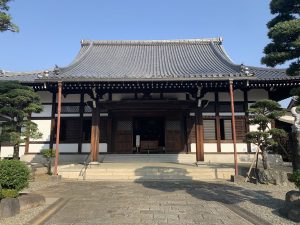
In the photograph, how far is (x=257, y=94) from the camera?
639 inches

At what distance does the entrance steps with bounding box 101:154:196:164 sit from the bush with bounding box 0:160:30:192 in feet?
27.7

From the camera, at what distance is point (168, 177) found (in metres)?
12.2

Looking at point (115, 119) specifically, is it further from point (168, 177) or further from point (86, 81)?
point (168, 177)

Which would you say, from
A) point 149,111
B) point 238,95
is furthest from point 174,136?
point 238,95

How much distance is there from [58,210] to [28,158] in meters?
10.0

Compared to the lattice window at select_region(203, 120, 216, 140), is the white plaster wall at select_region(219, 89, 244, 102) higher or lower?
higher

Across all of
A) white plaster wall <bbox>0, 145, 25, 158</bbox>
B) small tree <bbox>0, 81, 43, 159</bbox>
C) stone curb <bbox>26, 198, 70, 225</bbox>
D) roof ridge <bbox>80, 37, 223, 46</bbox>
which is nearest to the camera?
stone curb <bbox>26, 198, 70, 225</bbox>

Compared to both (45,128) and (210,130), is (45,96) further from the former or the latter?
(210,130)

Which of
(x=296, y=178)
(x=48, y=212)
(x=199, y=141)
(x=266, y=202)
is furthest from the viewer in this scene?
(x=199, y=141)

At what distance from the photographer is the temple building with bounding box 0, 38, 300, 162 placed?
14.3m

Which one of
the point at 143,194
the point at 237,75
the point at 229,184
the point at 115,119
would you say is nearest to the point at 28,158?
the point at 115,119

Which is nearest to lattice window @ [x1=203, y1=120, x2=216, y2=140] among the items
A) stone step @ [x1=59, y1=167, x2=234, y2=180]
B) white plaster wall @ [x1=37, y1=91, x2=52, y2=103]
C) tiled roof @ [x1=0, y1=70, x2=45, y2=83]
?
stone step @ [x1=59, y1=167, x2=234, y2=180]

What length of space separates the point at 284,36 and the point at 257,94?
394 inches

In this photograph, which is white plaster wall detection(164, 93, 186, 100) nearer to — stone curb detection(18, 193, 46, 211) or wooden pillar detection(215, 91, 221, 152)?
wooden pillar detection(215, 91, 221, 152)
